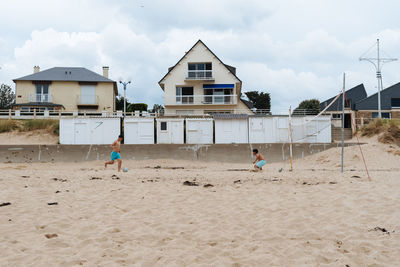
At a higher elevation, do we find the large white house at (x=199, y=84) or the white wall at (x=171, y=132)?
the large white house at (x=199, y=84)

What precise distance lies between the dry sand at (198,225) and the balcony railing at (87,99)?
2903 centimetres

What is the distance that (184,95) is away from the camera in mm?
34344

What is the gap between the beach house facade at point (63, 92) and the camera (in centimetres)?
3444

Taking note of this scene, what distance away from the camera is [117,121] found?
2192cm

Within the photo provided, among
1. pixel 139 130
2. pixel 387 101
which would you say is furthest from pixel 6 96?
pixel 387 101

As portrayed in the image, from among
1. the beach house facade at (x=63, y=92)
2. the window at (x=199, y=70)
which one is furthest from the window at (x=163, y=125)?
the beach house facade at (x=63, y=92)

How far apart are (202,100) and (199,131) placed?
12.1 metres

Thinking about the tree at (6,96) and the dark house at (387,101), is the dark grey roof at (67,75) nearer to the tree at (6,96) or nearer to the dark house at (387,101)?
the tree at (6,96)

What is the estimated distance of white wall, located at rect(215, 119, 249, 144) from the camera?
22438 millimetres

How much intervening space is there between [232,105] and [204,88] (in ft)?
12.1

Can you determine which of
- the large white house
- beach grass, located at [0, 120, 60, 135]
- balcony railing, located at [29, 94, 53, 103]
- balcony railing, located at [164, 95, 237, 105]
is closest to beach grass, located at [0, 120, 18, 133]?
beach grass, located at [0, 120, 60, 135]

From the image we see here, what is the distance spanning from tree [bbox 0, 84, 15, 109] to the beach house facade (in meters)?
23.9

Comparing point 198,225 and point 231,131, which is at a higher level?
point 231,131

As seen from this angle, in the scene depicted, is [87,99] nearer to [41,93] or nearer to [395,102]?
[41,93]
